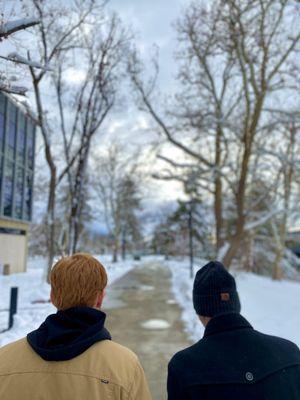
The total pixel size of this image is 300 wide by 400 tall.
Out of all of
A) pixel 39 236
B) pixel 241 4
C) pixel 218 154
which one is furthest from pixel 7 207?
pixel 39 236

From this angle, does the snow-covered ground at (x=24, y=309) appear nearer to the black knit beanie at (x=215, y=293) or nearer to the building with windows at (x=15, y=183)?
the building with windows at (x=15, y=183)

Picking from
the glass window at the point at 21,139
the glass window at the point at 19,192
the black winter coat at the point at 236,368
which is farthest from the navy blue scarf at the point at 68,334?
the glass window at the point at 19,192

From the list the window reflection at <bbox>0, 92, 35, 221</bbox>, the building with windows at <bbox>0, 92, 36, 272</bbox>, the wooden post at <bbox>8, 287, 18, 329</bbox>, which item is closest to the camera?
the wooden post at <bbox>8, 287, 18, 329</bbox>

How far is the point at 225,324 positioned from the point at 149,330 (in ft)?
28.3

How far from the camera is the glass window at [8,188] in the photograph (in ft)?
76.0

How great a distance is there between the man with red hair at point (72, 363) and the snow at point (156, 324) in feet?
29.6

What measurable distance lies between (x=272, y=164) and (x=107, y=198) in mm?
22284

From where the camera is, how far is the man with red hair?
1.77 metres

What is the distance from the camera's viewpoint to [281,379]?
6.21 ft

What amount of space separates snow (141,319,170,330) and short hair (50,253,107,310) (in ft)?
29.5

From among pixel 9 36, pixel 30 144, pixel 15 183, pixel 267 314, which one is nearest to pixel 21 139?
pixel 30 144

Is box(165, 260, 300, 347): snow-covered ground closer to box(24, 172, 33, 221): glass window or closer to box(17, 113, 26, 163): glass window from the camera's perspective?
box(17, 113, 26, 163): glass window

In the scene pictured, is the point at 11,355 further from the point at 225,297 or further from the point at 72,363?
the point at 225,297

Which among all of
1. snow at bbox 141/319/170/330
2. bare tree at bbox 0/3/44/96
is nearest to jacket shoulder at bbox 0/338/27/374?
bare tree at bbox 0/3/44/96
